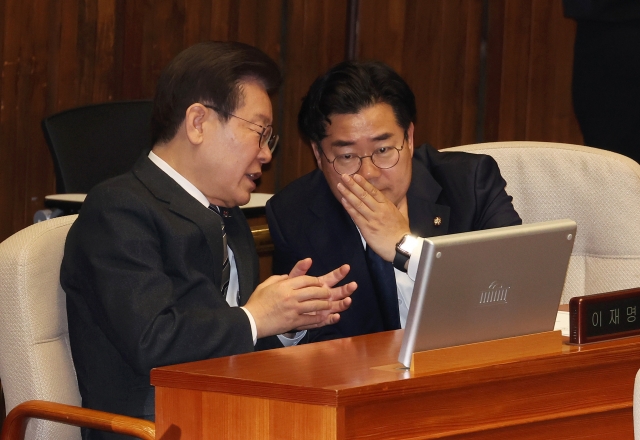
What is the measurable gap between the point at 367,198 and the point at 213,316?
2.14 feet

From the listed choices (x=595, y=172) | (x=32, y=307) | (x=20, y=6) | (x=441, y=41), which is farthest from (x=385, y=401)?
(x=441, y=41)

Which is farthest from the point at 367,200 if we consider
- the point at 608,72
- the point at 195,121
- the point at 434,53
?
the point at 434,53

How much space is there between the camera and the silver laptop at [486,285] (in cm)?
142

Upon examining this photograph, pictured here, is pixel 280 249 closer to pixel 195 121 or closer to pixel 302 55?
pixel 195 121

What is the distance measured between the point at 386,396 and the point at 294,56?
329 cm

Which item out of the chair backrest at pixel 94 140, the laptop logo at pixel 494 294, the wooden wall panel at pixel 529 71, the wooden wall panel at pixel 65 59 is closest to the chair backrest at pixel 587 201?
the laptop logo at pixel 494 294

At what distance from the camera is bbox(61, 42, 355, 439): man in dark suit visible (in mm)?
1855

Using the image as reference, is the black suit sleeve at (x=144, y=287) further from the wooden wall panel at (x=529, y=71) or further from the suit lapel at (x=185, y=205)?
the wooden wall panel at (x=529, y=71)

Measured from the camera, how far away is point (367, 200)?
241 centimetres

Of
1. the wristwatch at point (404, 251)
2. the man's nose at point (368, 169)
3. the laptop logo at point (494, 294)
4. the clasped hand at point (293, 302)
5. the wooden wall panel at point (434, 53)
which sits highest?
the wooden wall panel at point (434, 53)

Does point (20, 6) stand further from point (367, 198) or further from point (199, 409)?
point (199, 409)

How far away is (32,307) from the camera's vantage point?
1925mm

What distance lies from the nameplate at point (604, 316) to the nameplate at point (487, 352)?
6 cm

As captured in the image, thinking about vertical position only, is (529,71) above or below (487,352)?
above
